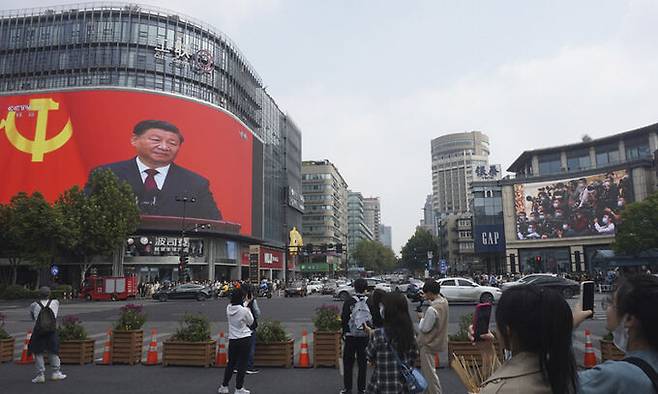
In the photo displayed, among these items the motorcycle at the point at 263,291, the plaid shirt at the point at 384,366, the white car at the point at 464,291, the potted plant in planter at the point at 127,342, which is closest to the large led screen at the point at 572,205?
the motorcycle at the point at 263,291

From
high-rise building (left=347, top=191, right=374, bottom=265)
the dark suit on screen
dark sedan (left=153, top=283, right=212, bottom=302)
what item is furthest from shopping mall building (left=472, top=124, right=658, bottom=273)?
high-rise building (left=347, top=191, right=374, bottom=265)

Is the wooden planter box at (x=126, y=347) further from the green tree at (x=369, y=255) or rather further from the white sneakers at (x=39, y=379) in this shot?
the green tree at (x=369, y=255)

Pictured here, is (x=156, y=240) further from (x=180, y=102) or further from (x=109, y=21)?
(x=109, y=21)

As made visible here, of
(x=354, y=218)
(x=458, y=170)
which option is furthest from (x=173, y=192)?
(x=458, y=170)

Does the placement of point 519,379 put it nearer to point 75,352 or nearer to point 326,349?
point 326,349

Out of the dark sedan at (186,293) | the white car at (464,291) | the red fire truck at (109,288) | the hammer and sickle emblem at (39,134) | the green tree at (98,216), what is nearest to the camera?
the white car at (464,291)

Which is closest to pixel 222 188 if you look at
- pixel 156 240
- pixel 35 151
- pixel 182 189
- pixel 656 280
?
pixel 182 189

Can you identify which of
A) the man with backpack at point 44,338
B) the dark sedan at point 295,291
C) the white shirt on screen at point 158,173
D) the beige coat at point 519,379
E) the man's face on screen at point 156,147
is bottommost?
the dark sedan at point 295,291

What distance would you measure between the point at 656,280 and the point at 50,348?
408 inches

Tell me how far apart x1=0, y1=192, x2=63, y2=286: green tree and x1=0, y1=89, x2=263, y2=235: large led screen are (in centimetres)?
905

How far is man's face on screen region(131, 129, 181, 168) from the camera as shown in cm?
5297

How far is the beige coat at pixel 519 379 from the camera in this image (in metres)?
2.01

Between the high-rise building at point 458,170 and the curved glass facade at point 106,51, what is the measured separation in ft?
441

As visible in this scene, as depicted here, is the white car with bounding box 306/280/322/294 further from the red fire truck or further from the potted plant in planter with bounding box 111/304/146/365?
the potted plant in planter with bounding box 111/304/146/365
